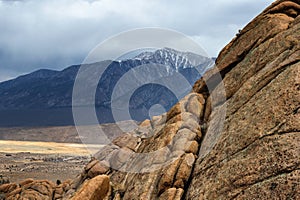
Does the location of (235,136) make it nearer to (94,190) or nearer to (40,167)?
(94,190)

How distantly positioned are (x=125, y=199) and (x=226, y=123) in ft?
23.8

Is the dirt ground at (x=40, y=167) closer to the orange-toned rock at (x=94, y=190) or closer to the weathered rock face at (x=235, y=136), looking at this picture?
the orange-toned rock at (x=94, y=190)

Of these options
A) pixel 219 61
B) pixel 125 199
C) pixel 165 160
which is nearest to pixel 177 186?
pixel 165 160

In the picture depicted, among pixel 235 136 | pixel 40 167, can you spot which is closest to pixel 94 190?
pixel 235 136

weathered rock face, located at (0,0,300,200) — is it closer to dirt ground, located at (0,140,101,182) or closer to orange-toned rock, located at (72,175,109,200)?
orange-toned rock, located at (72,175,109,200)

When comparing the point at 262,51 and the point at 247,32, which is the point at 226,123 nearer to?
the point at 262,51

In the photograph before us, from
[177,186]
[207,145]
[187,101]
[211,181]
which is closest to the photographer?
[211,181]

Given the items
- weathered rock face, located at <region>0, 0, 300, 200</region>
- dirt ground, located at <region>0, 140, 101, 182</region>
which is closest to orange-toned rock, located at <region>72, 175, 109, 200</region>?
weathered rock face, located at <region>0, 0, 300, 200</region>

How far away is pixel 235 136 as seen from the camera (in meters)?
16.2

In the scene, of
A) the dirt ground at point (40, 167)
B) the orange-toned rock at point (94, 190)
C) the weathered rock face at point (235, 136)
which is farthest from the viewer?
the dirt ground at point (40, 167)

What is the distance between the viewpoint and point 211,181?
15469 mm

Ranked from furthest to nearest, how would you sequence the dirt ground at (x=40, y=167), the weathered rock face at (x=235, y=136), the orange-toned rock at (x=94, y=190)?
the dirt ground at (x=40, y=167) < the orange-toned rock at (x=94, y=190) < the weathered rock face at (x=235, y=136)

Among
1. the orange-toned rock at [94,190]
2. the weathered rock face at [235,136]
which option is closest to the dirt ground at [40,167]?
the orange-toned rock at [94,190]

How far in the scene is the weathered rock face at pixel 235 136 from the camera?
1369 cm
